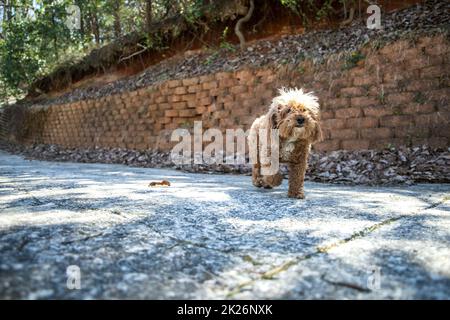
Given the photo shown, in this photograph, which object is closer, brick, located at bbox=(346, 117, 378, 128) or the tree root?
brick, located at bbox=(346, 117, 378, 128)

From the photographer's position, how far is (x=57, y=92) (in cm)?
1962

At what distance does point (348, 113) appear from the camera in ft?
21.8

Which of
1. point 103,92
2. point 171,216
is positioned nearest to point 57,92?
point 103,92

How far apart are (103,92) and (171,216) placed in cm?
1327

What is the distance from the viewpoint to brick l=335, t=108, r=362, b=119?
6547mm

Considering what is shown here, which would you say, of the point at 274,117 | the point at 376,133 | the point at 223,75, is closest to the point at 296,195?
the point at 274,117

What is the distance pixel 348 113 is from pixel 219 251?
5631 mm

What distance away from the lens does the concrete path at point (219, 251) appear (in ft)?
4.13

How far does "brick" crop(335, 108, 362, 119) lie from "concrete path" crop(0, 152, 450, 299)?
3.95m

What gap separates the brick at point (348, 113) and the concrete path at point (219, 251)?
3950 millimetres

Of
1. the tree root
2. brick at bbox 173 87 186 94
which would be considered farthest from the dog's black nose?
the tree root

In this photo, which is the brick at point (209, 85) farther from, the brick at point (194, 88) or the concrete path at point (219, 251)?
the concrete path at point (219, 251)

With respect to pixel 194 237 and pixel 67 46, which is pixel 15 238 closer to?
pixel 194 237

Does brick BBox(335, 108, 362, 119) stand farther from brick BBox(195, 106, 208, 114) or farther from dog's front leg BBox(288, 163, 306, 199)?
brick BBox(195, 106, 208, 114)
